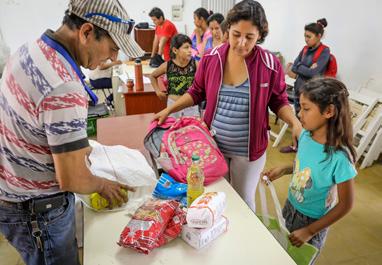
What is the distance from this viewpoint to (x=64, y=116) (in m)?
0.76

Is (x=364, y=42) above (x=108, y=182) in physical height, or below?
above

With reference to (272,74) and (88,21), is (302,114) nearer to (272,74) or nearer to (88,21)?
(272,74)

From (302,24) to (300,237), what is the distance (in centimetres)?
354

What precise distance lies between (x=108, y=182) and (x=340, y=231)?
1872mm

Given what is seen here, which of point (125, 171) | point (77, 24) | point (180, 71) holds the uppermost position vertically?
point (77, 24)

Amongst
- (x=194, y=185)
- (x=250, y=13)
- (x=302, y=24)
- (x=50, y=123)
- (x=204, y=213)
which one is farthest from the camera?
(x=302, y=24)

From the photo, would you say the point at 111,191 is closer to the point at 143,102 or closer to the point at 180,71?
the point at 180,71

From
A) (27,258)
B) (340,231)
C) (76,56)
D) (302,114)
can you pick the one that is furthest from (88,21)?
(340,231)

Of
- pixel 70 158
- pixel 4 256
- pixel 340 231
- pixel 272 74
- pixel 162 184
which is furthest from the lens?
pixel 340 231

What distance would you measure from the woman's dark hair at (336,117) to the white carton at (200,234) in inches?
21.8

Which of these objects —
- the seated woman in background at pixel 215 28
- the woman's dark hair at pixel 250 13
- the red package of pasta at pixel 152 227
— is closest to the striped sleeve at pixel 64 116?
the red package of pasta at pixel 152 227

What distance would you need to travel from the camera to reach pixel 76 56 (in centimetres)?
86

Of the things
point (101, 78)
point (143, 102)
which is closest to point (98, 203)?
point (143, 102)

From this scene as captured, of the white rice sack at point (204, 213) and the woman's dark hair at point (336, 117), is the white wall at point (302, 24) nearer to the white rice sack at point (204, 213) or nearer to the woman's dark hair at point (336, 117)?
the woman's dark hair at point (336, 117)
